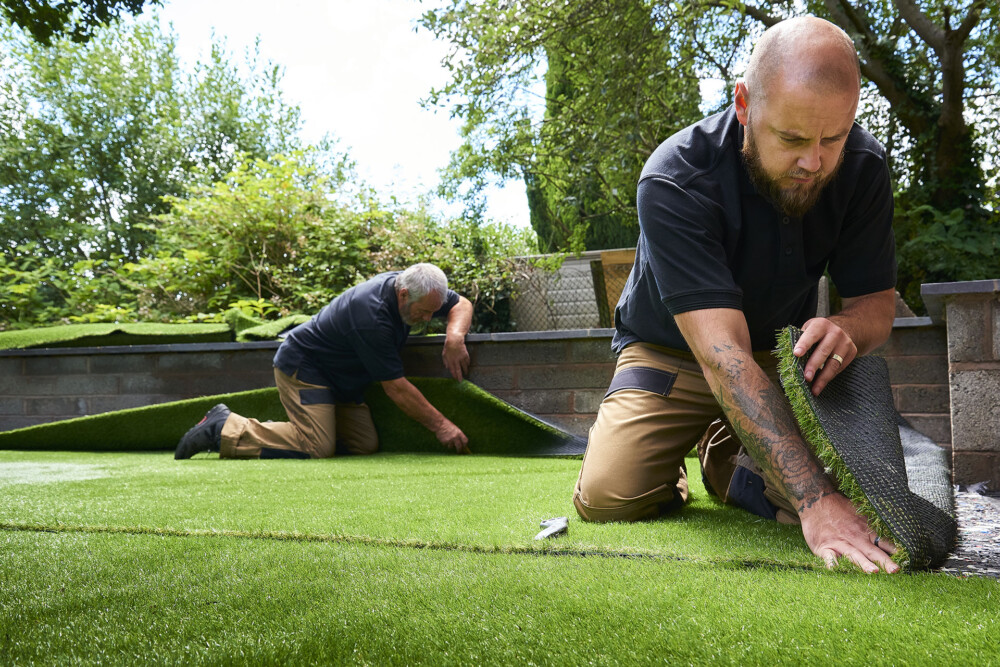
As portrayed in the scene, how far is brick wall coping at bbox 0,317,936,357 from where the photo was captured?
157 inches

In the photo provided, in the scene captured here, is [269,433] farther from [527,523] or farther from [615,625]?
[615,625]

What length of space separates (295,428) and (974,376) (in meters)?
3.27

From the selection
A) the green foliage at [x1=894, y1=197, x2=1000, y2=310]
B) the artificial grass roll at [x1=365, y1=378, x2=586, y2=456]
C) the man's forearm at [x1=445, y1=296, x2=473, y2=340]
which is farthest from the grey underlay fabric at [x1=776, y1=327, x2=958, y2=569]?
the green foliage at [x1=894, y1=197, x2=1000, y2=310]

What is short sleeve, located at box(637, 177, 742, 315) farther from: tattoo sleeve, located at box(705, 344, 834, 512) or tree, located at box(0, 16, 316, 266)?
tree, located at box(0, 16, 316, 266)

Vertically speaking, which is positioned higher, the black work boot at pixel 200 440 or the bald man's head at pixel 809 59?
the bald man's head at pixel 809 59

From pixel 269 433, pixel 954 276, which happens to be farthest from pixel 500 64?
pixel 954 276

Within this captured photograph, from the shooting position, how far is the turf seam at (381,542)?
134 centimetres

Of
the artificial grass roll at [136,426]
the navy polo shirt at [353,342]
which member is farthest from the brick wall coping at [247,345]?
the artificial grass roll at [136,426]

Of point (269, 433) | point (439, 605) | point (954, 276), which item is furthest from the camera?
point (954, 276)

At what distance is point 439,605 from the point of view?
3.59 ft

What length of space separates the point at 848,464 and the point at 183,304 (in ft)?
21.3

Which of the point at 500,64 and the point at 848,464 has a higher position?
the point at 500,64

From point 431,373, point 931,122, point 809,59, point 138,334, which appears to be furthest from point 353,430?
point 931,122

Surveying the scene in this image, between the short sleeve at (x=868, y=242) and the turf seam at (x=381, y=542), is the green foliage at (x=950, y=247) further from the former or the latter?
the turf seam at (x=381, y=542)
